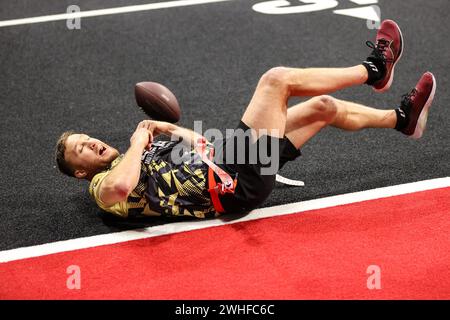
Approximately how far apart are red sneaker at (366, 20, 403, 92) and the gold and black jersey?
1.09 m

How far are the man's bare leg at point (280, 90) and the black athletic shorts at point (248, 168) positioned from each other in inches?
2.4

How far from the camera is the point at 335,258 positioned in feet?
9.96

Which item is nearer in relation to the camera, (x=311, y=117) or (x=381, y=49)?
(x=311, y=117)

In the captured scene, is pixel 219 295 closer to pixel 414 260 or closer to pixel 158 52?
pixel 414 260

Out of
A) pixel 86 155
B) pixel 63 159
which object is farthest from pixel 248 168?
pixel 63 159

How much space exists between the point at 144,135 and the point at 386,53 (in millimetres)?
1395

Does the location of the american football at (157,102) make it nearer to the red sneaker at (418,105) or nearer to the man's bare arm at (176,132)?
the man's bare arm at (176,132)

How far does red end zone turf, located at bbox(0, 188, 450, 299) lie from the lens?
2.86 meters

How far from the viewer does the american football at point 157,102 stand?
346 cm

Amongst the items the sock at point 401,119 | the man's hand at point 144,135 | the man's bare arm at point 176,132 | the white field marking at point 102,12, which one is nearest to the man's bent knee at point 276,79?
the man's bare arm at point 176,132

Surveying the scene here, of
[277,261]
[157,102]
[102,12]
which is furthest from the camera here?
[102,12]

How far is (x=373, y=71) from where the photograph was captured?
11.7ft

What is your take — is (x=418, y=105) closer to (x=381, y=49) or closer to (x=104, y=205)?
(x=381, y=49)

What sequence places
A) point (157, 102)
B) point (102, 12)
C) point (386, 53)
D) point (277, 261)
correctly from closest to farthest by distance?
point (277, 261), point (157, 102), point (386, 53), point (102, 12)
